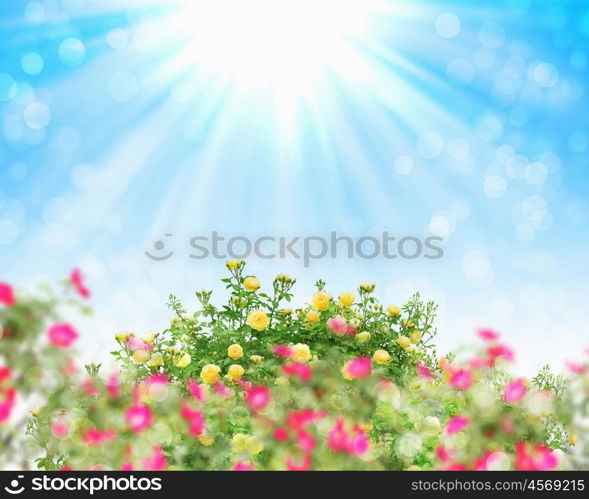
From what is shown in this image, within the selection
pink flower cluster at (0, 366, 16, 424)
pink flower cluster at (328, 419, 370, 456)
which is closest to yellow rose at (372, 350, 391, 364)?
pink flower cluster at (328, 419, 370, 456)

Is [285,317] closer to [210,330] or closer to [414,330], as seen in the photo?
[210,330]

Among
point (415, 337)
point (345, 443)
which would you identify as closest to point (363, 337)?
point (415, 337)

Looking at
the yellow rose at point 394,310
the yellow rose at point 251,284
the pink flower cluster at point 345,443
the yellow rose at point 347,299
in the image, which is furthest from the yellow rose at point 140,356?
the pink flower cluster at point 345,443

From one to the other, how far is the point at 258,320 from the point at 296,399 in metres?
1.09

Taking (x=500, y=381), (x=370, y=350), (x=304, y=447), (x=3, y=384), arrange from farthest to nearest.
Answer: (x=370, y=350) → (x=500, y=381) → (x=304, y=447) → (x=3, y=384)

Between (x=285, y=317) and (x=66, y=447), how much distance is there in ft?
7.39

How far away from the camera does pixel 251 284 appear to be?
17.8 ft

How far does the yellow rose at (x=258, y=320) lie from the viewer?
5.24 metres

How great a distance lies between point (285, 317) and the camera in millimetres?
5516

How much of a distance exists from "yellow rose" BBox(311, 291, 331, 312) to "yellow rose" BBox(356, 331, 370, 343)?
1.15ft

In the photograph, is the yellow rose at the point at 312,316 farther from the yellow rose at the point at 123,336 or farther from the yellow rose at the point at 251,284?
the yellow rose at the point at 123,336

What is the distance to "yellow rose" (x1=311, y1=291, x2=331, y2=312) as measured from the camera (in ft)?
17.7
